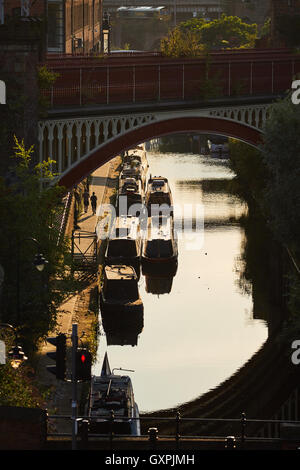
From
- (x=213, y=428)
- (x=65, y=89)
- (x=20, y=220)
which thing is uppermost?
(x=65, y=89)

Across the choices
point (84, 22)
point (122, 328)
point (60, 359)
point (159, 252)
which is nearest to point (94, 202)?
point (159, 252)

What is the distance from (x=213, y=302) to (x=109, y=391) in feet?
70.6

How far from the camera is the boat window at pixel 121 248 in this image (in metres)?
78.0

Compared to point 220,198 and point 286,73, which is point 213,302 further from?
point 220,198

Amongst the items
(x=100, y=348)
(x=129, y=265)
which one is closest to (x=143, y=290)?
(x=129, y=265)

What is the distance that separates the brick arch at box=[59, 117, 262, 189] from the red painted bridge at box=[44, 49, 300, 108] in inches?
58.3

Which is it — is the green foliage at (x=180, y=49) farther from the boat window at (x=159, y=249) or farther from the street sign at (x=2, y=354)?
the street sign at (x=2, y=354)

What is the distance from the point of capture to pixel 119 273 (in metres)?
69.6

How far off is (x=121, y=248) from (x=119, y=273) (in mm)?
8970

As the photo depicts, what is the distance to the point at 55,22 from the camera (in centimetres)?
10050

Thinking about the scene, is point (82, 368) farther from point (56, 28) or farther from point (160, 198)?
point (56, 28)

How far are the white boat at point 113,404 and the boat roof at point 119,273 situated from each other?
1540 centimetres

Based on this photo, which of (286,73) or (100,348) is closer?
(100,348)

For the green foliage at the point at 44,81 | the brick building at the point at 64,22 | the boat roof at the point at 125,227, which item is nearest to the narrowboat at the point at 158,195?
the boat roof at the point at 125,227
